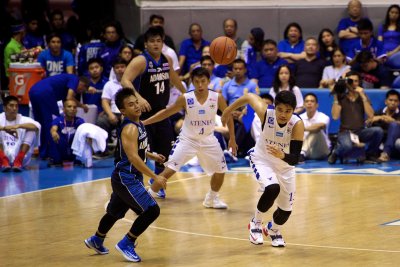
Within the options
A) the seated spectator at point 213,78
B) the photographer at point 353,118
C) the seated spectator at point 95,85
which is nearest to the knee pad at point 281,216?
the photographer at point 353,118

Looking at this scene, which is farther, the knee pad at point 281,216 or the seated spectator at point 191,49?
the seated spectator at point 191,49

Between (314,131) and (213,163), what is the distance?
4.70m

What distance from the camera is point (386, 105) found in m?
16.1

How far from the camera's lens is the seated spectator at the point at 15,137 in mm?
15578

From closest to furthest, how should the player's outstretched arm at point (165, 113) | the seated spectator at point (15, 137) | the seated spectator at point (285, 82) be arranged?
the player's outstretched arm at point (165, 113)
the seated spectator at point (15, 137)
the seated spectator at point (285, 82)

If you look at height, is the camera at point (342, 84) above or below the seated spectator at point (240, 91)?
above

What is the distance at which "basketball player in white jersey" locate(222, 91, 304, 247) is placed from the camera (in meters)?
9.41

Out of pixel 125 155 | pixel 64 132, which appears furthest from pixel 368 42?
pixel 125 155

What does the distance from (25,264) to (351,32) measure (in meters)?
10.4

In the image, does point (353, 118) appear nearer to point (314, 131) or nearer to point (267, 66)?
point (314, 131)

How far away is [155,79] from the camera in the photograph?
12.4 meters

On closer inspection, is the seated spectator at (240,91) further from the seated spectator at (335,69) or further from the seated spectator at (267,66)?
the seated spectator at (335,69)

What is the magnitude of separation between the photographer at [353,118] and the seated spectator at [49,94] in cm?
436

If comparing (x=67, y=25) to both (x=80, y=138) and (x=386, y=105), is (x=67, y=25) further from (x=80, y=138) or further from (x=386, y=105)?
(x=386, y=105)
